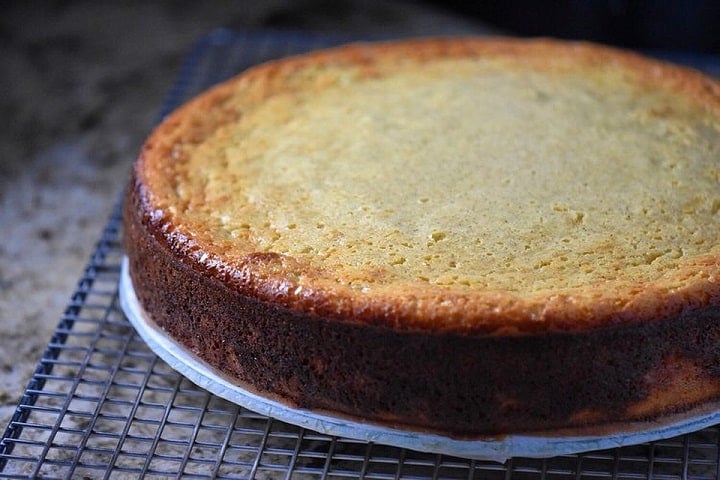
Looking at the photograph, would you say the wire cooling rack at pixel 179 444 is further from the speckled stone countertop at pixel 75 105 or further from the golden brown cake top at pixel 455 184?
the golden brown cake top at pixel 455 184

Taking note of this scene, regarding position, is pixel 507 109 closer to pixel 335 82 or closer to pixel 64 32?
pixel 335 82

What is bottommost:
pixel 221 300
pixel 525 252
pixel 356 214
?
pixel 221 300

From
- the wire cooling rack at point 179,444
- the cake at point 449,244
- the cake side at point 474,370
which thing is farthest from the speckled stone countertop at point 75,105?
the cake side at point 474,370

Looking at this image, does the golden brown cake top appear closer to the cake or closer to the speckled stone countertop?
the cake

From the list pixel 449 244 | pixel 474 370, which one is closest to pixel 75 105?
pixel 449 244

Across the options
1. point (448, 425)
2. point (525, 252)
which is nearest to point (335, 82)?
point (525, 252)

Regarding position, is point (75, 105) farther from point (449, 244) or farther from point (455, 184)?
point (449, 244)
